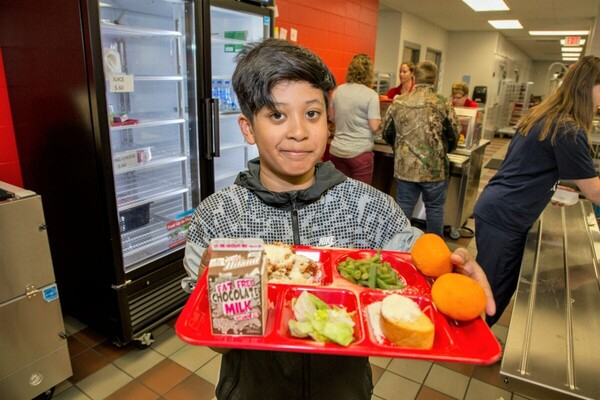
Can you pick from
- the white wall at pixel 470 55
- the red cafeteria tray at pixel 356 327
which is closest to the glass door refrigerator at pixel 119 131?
the red cafeteria tray at pixel 356 327

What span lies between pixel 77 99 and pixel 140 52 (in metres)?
0.86

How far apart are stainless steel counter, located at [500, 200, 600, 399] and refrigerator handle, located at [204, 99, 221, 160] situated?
190 centimetres

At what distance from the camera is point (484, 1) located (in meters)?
6.98

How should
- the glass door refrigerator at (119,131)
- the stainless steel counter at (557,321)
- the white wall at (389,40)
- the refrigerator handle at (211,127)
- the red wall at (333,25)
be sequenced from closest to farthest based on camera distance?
the stainless steel counter at (557,321)
the glass door refrigerator at (119,131)
the refrigerator handle at (211,127)
the red wall at (333,25)
the white wall at (389,40)

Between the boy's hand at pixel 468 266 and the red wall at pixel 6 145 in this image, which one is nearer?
the boy's hand at pixel 468 266

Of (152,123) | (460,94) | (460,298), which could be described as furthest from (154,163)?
(460,94)

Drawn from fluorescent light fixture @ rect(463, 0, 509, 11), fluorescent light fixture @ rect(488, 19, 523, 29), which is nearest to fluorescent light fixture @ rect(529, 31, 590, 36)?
fluorescent light fixture @ rect(488, 19, 523, 29)

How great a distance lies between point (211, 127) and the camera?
259cm

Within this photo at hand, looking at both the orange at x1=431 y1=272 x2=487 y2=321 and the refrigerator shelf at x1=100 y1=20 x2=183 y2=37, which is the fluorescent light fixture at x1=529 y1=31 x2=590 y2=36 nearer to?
the refrigerator shelf at x1=100 y1=20 x2=183 y2=37

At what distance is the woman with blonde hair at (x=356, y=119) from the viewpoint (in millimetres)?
3785

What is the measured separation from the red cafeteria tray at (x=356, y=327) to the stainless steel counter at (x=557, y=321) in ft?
1.09

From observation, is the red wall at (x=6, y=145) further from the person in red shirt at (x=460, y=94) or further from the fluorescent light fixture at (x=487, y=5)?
the fluorescent light fixture at (x=487, y=5)

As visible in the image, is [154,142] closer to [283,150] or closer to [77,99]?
[77,99]

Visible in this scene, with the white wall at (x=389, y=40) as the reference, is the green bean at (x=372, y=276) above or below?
below
